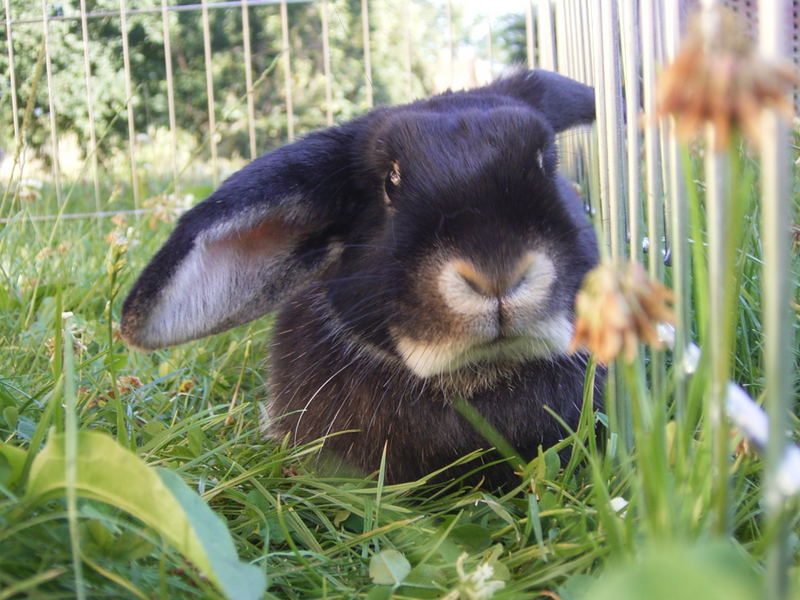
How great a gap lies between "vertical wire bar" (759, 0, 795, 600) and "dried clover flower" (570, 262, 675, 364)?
0.10 metres

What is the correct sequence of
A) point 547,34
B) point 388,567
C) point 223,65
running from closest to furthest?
point 388,567 < point 547,34 < point 223,65

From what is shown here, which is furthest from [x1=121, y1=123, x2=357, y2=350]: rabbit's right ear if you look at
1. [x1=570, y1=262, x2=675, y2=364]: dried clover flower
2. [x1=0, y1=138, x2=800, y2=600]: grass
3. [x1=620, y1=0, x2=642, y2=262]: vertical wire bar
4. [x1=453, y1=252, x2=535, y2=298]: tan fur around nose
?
[x1=570, y1=262, x2=675, y2=364]: dried clover flower

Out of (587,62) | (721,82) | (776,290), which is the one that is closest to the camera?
(721,82)

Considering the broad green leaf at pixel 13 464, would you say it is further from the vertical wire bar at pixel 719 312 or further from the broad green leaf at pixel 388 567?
the vertical wire bar at pixel 719 312

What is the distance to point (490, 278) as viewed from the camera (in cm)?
163

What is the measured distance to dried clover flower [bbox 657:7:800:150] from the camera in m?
0.66

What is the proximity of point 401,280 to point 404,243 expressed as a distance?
8 cm

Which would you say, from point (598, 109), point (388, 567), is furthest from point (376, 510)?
point (598, 109)

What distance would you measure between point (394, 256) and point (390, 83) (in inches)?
A: 408

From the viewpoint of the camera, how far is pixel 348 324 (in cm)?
206

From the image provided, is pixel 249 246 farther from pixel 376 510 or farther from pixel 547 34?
pixel 547 34

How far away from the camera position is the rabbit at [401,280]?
1.73 m

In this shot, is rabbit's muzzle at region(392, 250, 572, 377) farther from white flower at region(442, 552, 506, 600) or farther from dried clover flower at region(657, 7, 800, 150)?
dried clover flower at region(657, 7, 800, 150)

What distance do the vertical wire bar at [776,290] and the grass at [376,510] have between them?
0.14 ft
